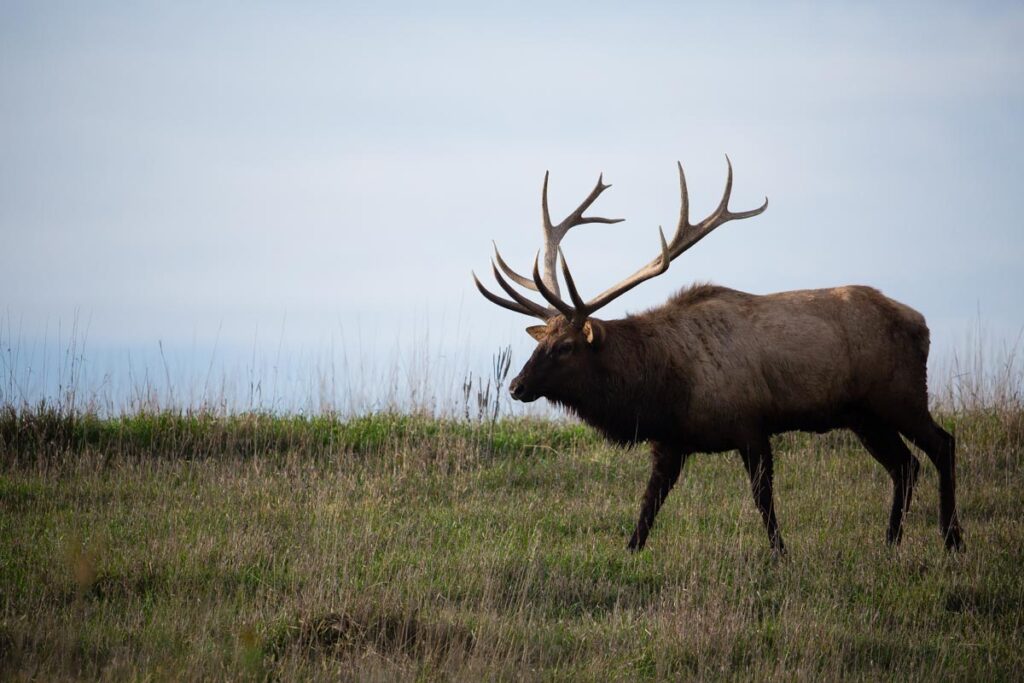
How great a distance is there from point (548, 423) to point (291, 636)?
6.18m

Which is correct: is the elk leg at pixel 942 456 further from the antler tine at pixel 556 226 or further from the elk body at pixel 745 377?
the antler tine at pixel 556 226

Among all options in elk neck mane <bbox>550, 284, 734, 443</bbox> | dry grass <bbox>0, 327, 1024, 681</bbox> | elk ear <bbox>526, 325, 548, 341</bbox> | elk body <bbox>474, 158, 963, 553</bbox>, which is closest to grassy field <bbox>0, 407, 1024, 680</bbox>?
dry grass <bbox>0, 327, 1024, 681</bbox>

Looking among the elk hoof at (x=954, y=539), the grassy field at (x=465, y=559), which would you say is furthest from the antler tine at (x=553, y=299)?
the elk hoof at (x=954, y=539)

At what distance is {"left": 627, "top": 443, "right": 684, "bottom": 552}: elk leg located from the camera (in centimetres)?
754

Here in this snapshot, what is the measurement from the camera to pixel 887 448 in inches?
320

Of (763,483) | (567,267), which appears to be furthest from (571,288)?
(763,483)

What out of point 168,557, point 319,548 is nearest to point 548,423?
point 319,548

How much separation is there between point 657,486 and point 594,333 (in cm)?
124

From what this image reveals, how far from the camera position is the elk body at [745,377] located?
7.59 metres

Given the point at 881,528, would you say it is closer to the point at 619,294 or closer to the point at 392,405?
the point at 619,294

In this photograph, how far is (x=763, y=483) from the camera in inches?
291

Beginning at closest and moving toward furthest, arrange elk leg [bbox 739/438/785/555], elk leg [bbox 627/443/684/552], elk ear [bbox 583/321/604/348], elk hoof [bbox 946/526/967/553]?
elk leg [bbox 739/438/785/555]
elk hoof [bbox 946/526/967/553]
elk leg [bbox 627/443/684/552]
elk ear [bbox 583/321/604/348]

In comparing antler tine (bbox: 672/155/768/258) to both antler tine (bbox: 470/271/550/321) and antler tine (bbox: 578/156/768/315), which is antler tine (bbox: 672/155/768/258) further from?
antler tine (bbox: 470/271/550/321)

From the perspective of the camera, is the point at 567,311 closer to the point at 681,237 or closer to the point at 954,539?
the point at 681,237
